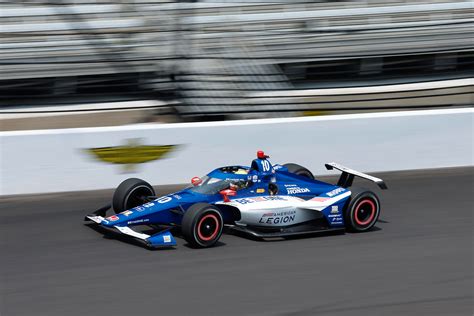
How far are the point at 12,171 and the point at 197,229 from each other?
3.33 m

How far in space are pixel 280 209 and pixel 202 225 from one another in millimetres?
842

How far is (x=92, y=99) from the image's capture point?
13.2 m

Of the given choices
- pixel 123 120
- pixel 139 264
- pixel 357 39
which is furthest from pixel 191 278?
pixel 357 39

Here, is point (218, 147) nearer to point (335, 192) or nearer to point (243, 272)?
point (335, 192)

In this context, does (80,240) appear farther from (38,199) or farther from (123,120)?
(123,120)

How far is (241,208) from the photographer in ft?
23.8

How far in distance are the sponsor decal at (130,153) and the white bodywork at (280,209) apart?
8.55ft

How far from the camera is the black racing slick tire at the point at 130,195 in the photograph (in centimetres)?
773

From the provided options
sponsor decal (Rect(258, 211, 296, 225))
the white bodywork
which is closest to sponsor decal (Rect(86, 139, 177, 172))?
the white bodywork

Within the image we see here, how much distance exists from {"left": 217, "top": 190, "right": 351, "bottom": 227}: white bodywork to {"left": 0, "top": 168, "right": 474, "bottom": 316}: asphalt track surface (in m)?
0.21

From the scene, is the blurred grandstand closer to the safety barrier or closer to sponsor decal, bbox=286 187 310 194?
the safety barrier

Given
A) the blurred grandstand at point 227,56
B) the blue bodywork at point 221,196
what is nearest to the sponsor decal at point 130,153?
the blurred grandstand at point 227,56

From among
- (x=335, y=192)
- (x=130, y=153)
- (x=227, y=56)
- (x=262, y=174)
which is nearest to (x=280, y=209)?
(x=262, y=174)

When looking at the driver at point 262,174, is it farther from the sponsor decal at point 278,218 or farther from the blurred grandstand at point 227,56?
the blurred grandstand at point 227,56
